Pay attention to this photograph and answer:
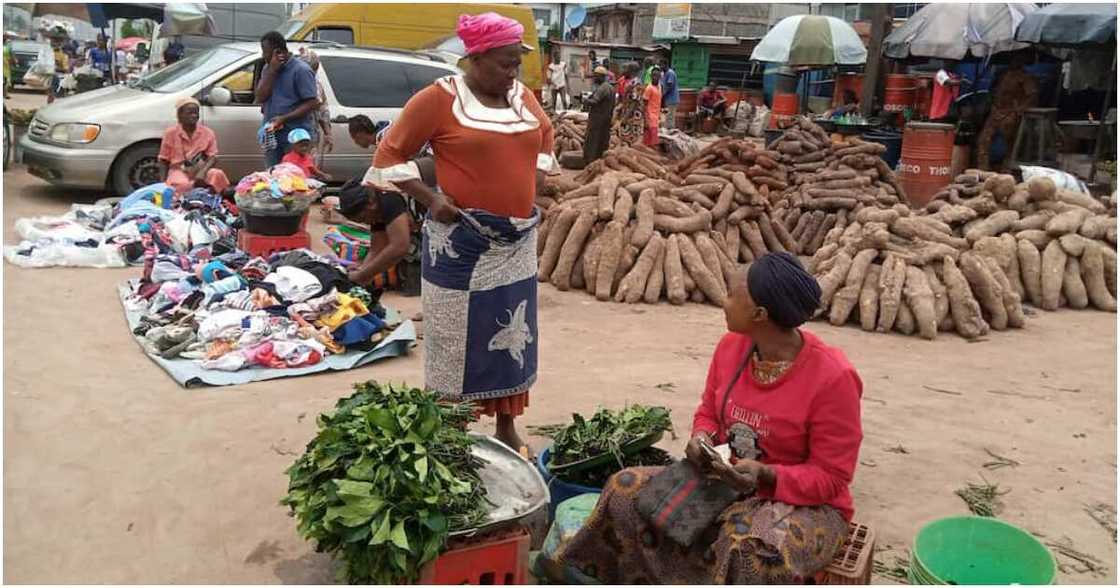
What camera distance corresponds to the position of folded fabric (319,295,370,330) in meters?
5.54

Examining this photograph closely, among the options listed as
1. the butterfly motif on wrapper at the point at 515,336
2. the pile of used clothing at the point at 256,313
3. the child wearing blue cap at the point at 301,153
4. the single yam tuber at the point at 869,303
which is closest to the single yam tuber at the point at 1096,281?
the single yam tuber at the point at 869,303

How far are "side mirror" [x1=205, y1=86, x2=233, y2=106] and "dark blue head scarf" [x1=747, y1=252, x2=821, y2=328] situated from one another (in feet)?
26.5

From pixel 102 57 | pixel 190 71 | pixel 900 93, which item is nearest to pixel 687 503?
pixel 190 71

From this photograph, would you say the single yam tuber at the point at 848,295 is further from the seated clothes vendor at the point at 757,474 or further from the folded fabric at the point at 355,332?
the seated clothes vendor at the point at 757,474

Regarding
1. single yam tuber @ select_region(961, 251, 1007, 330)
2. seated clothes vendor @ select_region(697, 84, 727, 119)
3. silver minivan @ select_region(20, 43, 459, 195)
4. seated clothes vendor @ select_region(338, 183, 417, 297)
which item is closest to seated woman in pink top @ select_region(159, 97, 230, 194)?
silver minivan @ select_region(20, 43, 459, 195)

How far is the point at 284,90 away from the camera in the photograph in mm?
8500

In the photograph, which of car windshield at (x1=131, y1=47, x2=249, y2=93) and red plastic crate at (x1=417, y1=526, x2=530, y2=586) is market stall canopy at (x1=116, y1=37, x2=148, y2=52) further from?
red plastic crate at (x1=417, y1=526, x2=530, y2=586)

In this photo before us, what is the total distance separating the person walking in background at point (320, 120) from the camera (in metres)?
9.22

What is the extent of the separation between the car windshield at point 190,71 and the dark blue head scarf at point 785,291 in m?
8.71

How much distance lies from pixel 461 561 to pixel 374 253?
3.68 m

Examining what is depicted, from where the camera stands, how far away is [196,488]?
3.71 metres

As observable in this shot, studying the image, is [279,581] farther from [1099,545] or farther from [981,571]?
[1099,545]

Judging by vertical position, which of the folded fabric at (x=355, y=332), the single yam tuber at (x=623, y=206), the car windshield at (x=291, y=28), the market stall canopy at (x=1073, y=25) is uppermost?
the market stall canopy at (x=1073, y=25)

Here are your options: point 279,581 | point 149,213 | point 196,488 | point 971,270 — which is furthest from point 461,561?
point 149,213
